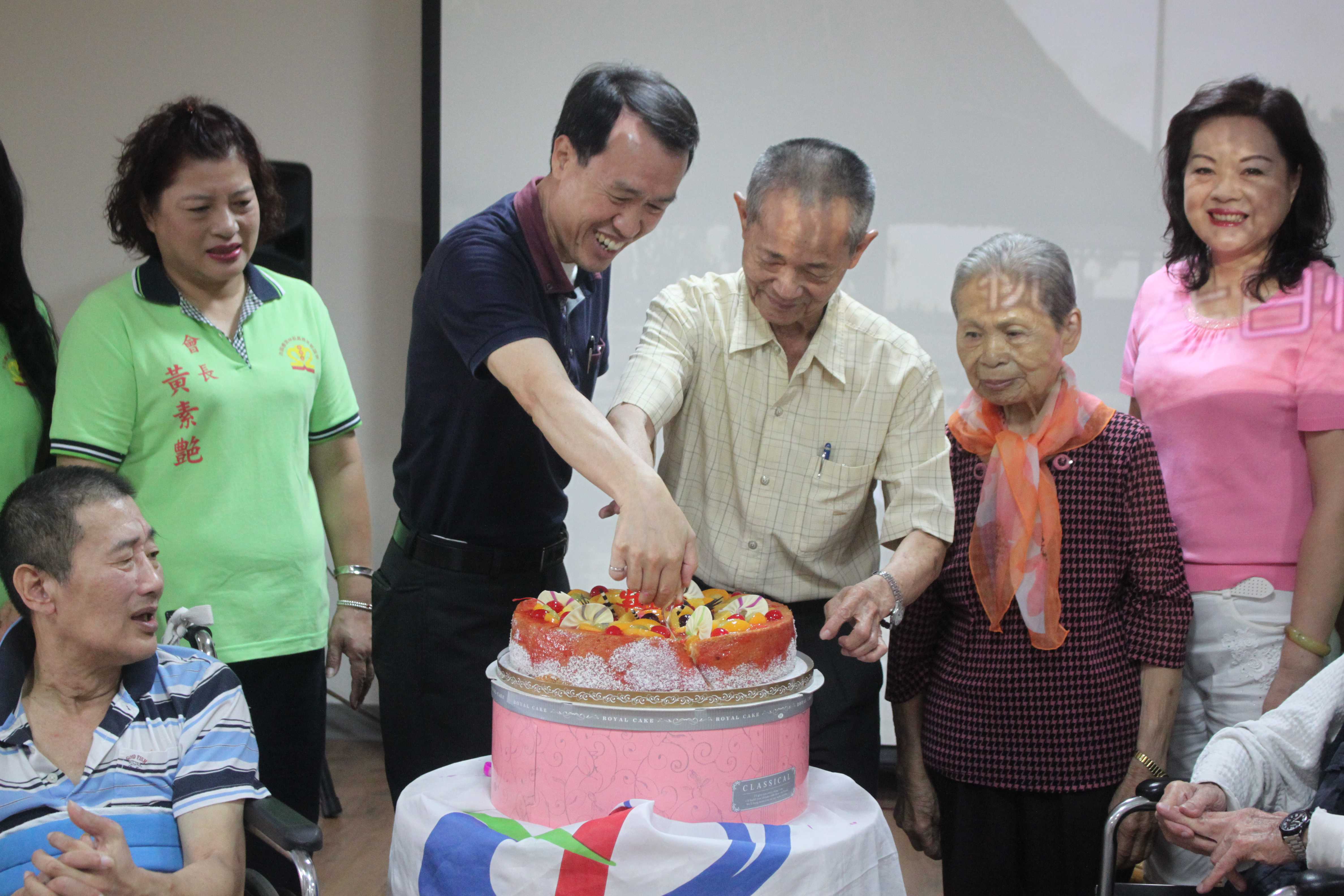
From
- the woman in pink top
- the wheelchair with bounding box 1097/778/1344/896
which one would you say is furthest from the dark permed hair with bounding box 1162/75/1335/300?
the wheelchair with bounding box 1097/778/1344/896

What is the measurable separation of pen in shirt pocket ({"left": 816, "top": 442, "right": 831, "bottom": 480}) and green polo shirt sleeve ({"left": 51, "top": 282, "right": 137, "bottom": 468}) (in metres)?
1.10

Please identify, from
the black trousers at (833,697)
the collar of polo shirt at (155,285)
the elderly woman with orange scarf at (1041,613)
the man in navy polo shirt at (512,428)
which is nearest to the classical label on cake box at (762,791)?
the man in navy polo shirt at (512,428)

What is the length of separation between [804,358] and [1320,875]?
976mm

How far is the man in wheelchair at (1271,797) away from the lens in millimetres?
1621

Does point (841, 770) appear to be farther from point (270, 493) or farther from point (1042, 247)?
point (270, 493)

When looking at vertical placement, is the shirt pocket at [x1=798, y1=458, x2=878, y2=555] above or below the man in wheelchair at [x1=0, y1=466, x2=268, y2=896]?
above

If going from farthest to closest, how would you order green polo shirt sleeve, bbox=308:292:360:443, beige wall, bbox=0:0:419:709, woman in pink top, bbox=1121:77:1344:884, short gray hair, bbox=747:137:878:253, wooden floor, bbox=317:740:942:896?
beige wall, bbox=0:0:419:709
wooden floor, bbox=317:740:942:896
green polo shirt sleeve, bbox=308:292:360:443
woman in pink top, bbox=1121:77:1344:884
short gray hair, bbox=747:137:878:253

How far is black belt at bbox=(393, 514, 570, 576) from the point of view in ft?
5.88

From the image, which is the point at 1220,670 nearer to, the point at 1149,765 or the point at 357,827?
the point at 1149,765

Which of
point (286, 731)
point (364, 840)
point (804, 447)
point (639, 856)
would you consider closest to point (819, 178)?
point (804, 447)

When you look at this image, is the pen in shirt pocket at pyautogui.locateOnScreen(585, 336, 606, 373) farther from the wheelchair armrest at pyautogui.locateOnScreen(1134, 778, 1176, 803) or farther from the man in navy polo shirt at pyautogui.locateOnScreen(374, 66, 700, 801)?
the wheelchair armrest at pyautogui.locateOnScreen(1134, 778, 1176, 803)

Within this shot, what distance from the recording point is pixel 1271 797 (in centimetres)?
178

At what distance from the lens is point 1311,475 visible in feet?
6.31

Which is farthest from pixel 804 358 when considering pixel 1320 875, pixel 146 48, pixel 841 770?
pixel 146 48
